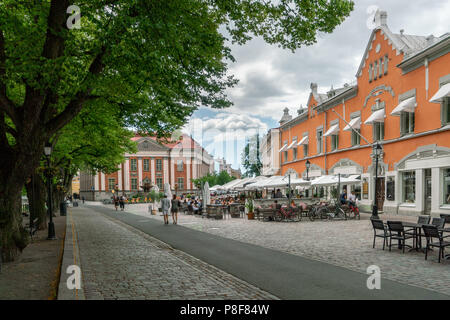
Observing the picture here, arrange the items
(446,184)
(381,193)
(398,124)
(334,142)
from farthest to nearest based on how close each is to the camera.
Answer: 1. (334,142)
2. (381,193)
3. (398,124)
4. (446,184)

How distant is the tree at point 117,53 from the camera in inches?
317

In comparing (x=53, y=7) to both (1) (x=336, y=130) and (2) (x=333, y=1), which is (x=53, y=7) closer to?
(2) (x=333, y=1)

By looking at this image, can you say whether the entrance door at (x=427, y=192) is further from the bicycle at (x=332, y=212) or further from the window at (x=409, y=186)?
the bicycle at (x=332, y=212)

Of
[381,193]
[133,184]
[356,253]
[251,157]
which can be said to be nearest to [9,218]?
[356,253]

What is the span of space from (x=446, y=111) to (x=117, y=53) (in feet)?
61.6

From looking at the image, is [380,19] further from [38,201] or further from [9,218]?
[9,218]

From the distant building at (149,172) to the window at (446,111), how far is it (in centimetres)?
8103

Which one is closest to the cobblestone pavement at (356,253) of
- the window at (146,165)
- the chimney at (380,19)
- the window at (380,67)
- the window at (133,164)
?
the window at (380,67)

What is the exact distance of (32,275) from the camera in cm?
821

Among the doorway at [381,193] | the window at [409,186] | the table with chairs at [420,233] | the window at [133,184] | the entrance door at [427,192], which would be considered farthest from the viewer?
the window at [133,184]

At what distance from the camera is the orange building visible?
20641 mm
